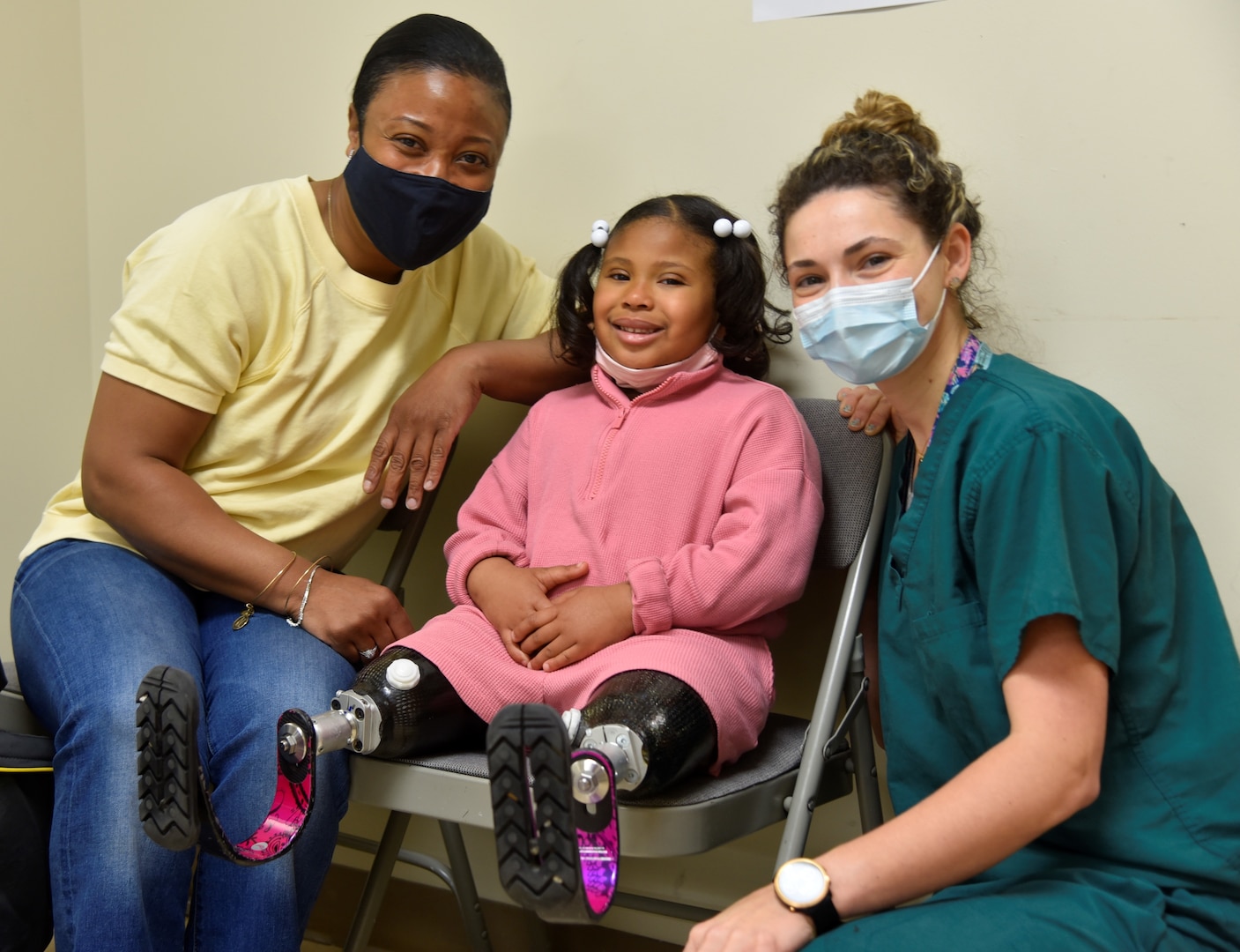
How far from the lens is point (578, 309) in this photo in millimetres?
1667

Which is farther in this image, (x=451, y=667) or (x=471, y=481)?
(x=471, y=481)

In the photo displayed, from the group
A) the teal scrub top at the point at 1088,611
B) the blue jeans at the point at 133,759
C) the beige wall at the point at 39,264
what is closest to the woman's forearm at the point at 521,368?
the blue jeans at the point at 133,759

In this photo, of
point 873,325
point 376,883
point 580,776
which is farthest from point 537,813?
point 376,883

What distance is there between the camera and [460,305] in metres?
1.78

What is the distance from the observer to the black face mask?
151 centimetres

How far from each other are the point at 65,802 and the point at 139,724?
257 mm

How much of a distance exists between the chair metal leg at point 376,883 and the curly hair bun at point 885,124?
1.15m

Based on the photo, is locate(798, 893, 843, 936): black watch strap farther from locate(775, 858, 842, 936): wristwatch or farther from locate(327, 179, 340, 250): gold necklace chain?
locate(327, 179, 340, 250): gold necklace chain

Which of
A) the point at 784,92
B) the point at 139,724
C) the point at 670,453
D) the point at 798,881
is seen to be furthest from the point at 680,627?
the point at 784,92

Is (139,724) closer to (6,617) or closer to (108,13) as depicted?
(6,617)

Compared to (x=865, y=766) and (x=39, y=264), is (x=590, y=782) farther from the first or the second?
(x=39, y=264)

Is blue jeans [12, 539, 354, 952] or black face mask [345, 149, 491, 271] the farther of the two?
black face mask [345, 149, 491, 271]

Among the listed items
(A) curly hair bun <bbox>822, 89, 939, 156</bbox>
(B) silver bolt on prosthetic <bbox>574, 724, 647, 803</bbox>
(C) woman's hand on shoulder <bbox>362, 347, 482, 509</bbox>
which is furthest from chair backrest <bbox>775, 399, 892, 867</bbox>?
(C) woman's hand on shoulder <bbox>362, 347, 482, 509</bbox>

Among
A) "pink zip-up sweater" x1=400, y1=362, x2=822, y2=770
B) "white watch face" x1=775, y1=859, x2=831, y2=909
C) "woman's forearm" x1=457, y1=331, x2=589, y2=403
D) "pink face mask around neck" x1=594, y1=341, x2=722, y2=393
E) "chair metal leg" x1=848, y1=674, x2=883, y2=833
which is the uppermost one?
"pink face mask around neck" x1=594, y1=341, x2=722, y2=393
